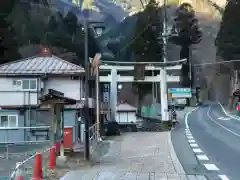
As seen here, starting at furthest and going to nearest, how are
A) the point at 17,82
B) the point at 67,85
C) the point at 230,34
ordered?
the point at 230,34 < the point at 67,85 < the point at 17,82

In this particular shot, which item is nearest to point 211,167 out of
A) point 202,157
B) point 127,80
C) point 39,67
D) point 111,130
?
point 202,157

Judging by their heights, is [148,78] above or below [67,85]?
above

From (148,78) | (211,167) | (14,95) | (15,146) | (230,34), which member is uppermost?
(230,34)

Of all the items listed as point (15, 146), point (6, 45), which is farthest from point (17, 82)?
point (15, 146)

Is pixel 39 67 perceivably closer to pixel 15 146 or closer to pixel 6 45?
pixel 6 45

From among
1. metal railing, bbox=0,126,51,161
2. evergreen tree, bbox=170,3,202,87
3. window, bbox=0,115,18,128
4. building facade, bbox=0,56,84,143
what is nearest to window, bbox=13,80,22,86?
building facade, bbox=0,56,84,143

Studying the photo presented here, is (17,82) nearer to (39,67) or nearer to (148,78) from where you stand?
(39,67)

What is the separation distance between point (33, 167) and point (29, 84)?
63.6 ft

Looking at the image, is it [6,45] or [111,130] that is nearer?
[111,130]

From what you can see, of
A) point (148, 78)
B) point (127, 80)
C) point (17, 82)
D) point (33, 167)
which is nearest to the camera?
point (33, 167)

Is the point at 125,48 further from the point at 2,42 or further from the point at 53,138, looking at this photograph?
the point at 53,138

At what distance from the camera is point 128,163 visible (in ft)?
41.3

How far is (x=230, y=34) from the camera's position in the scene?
54.2 meters

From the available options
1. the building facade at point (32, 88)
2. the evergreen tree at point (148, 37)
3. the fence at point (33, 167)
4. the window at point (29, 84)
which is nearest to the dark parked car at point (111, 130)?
the building facade at point (32, 88)
